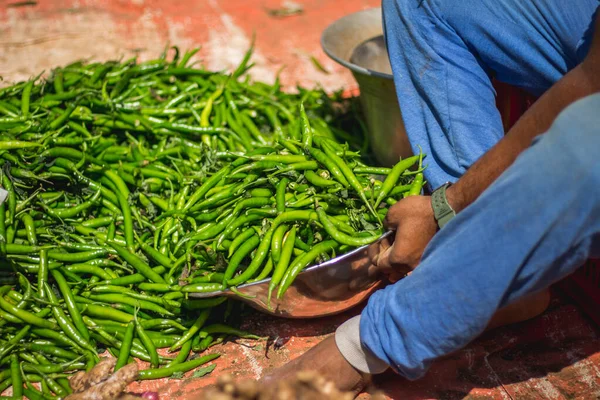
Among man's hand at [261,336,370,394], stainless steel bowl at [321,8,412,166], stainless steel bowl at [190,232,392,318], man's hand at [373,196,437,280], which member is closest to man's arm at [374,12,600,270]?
man's hand at [373,196,437,280]

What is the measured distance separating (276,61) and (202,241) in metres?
3.22

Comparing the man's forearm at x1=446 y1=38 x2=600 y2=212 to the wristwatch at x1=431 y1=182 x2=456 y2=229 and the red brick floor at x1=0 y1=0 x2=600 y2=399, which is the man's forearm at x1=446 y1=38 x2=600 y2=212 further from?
the red brick floor at x1=0 y1=0 x2=600 y2=399

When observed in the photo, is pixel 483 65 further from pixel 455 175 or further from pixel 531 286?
pixel 531 286

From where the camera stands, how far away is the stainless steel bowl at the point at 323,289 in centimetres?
251

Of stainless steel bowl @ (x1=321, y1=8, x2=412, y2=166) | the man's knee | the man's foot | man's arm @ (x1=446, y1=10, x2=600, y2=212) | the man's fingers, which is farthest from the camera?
stainless steel bowl @ (x1=321, y1=8, x2=412, y2=166)

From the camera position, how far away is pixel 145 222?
309 centimetres

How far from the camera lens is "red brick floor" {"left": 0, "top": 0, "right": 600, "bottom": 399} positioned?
8.55 feet

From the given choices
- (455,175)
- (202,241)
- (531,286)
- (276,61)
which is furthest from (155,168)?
(276,61)

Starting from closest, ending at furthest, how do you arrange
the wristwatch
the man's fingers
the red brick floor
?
the wristwatch → the man's fingers → the red brick floor

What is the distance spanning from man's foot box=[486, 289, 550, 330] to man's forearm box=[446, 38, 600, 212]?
67 cm

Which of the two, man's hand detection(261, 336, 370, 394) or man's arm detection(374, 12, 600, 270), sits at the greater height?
man's arm detection(374, 12, 600, 270)

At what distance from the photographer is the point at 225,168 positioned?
3010 millimetres

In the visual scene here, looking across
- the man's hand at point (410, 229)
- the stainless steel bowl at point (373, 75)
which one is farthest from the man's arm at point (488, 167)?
the stainless steel bowl at point (373, 75)

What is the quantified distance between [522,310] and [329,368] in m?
0.99
